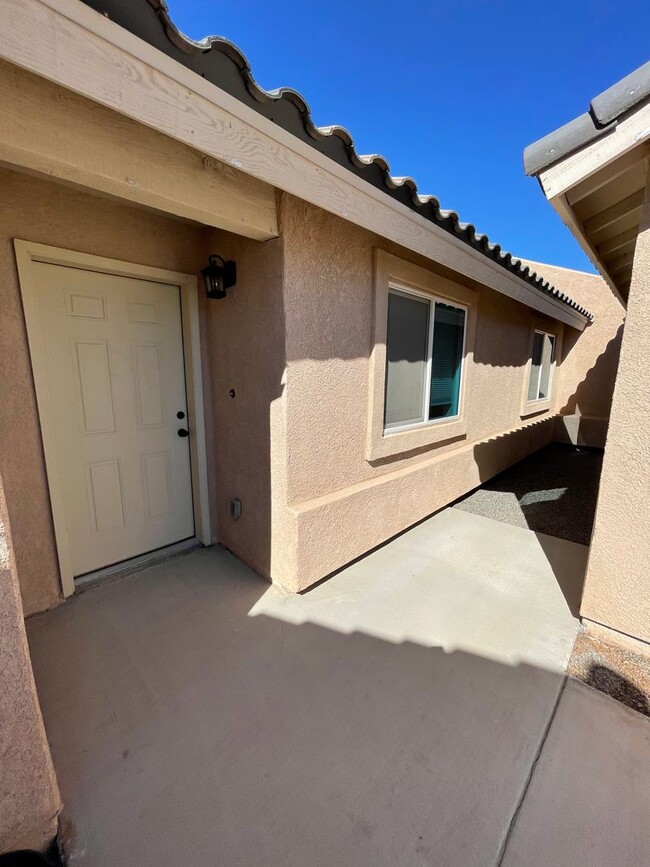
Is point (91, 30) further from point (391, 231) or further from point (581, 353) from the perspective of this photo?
point (581, 353)

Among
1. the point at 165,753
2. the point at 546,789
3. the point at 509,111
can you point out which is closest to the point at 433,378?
the point at 546,789

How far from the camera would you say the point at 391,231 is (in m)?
3.39

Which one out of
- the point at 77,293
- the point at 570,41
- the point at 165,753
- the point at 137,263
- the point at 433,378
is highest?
the point at 570,41

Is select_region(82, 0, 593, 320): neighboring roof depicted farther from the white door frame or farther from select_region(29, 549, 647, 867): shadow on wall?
select_region(29, 549, 647, 867): shadow on wall

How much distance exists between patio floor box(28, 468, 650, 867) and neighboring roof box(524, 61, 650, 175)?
3771 millimetres

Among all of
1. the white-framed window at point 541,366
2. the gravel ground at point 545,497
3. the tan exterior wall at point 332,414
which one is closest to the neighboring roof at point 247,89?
the tan exterior wall at point 332,414

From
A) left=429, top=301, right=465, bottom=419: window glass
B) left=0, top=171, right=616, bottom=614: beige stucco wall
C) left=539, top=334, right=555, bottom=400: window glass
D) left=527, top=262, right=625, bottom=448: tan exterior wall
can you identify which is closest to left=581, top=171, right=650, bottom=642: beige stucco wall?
left=0, top=171, right=616, bottom=614: beige stucco wall

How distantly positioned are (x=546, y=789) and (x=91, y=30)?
4.32 meters

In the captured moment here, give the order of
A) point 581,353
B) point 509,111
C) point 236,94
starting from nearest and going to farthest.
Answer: point 236,94 → point 509,111 → point 581,353

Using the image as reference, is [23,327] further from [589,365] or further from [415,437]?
[589,365]

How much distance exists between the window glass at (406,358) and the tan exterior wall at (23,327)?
281 centimetres

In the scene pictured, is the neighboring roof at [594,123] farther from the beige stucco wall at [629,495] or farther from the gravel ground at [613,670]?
the gravel ground at [613,670]

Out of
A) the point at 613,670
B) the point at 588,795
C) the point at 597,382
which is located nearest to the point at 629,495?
the point at 613,670

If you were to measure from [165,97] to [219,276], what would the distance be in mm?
1809
